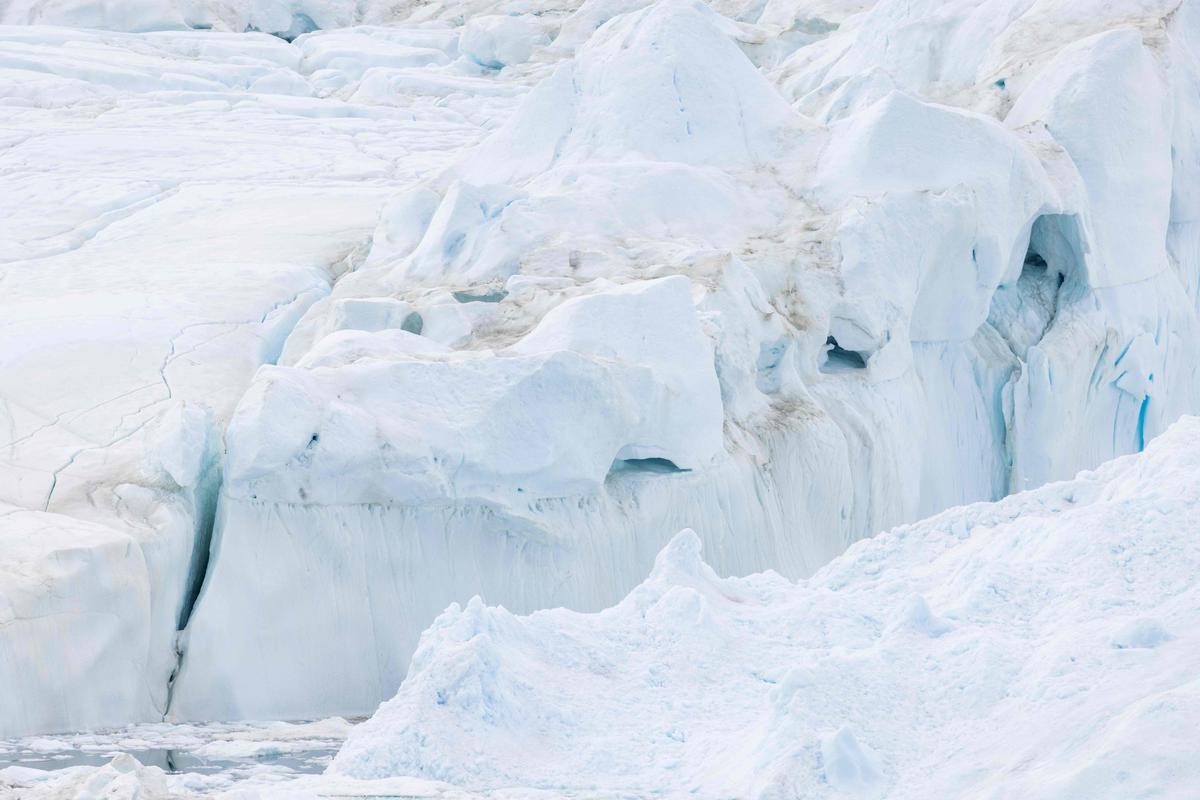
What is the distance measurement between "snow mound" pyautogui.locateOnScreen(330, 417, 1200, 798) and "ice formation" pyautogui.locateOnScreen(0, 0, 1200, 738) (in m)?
0.29

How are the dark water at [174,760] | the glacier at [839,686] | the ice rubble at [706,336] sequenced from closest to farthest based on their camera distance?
the glacier at [839,686] → the dark water at [174,760] → the ice rubble at [706,336]

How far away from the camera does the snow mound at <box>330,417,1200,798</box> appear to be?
317cm

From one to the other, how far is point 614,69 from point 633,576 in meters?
3.56

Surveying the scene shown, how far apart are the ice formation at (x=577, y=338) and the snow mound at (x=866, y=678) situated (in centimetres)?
29

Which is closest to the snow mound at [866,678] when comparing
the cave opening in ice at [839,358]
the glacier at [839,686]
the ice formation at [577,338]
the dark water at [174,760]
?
the glacier at [839,686]

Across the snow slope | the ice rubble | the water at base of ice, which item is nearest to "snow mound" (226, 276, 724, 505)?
the ice rubble

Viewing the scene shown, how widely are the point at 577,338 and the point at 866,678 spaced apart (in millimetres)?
3047

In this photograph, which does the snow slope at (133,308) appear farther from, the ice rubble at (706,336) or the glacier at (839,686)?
the glacier at (839,686)

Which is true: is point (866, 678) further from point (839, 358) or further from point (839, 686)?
point (839, 358)

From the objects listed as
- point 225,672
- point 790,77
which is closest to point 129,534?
point 225,672

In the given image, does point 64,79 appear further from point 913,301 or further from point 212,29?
point 913,301

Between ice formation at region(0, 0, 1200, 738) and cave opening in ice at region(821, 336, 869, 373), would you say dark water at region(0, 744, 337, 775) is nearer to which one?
Result: ice formation at region(0, 0, 1200, 738)

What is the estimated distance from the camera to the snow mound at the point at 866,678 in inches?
125

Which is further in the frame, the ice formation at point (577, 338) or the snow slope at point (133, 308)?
the ice formation at point (577, 338)
